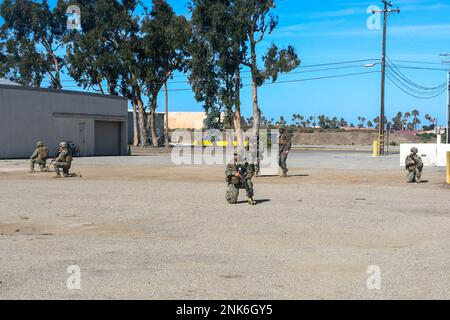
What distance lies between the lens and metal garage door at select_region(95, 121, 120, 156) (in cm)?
4500

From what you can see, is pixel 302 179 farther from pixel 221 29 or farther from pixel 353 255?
pixel 221 29

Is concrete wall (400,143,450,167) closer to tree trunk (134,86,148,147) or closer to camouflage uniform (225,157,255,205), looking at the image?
camouflage uniform (225,157,255,205)

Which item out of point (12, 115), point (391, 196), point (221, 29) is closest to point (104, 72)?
point (221, 29)

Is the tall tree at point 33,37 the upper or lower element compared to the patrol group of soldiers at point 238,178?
upper

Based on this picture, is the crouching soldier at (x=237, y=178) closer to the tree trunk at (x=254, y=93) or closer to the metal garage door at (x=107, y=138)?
the metal garage door at (x=107, y=138)

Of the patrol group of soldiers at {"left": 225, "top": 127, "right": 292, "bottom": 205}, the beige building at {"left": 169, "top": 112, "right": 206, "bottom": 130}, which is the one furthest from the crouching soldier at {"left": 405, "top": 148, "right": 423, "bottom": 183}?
the beige building at {"left": 169, "top": 112, "right": 206, "bottom": 130}

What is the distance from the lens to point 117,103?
4638cm

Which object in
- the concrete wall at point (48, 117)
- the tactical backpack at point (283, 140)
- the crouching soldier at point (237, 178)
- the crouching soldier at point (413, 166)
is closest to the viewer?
the crouching soldier at point (237, 178)

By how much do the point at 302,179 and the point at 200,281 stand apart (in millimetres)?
15721

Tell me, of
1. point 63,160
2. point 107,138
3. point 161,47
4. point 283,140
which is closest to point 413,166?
point 283,140

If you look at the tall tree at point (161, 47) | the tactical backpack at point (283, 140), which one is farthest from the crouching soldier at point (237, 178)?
the tall tree at point (161, 47)

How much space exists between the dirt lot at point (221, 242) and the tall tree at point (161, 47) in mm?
40336

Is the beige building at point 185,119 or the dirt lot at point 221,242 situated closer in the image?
the dirt lot at point 221,242

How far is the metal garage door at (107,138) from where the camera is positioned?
148ft
